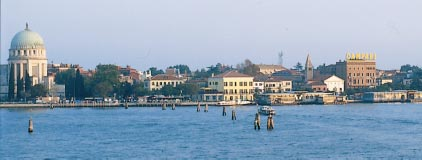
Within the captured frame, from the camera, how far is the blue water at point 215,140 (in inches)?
1265

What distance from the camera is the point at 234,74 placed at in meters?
91.2

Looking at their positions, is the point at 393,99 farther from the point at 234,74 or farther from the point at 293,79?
the point at 293,79

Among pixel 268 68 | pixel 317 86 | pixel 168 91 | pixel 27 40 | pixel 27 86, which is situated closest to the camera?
pixel 27 86

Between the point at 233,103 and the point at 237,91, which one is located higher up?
the point at 237,91

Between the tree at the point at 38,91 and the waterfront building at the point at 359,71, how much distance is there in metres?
34.1

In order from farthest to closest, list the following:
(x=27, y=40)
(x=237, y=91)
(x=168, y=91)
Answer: (x=27, y=40) → (x=168, y=91) → (x=237, y=91)

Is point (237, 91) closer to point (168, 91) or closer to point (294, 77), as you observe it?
point (168, 91)

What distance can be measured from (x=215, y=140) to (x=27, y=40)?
5819 centimetres

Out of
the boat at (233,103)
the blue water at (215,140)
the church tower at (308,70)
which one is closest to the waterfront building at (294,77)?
the church tower at (308,70)

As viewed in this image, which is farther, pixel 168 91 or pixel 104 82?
pixel 168 91

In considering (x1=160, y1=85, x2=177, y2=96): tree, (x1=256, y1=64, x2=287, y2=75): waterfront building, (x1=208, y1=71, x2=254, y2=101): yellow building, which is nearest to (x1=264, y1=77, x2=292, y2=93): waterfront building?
(x1=208, y1=71, x2=254, y2=101): yellow building

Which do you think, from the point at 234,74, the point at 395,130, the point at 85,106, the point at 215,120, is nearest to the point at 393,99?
the point at 234,74

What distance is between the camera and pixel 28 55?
93188mm

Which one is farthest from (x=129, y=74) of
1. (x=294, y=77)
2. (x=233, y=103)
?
(x=233, y=103)
